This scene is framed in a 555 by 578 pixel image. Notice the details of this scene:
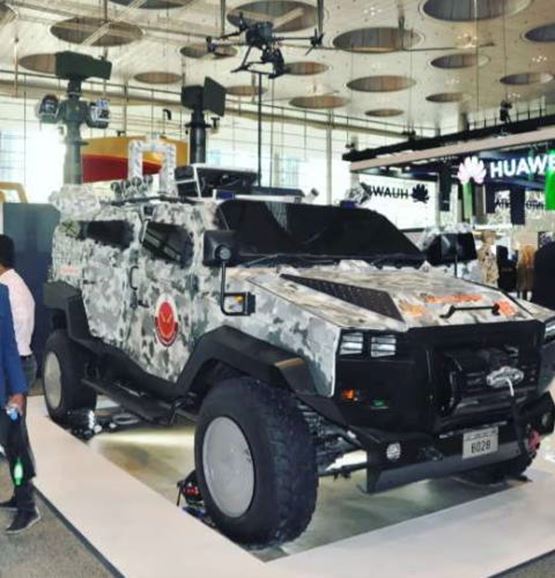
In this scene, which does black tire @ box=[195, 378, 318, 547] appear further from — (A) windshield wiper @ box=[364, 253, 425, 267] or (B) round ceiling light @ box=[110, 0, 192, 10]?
(B) round ceiling light @ box=[110, 0, 192, 10]

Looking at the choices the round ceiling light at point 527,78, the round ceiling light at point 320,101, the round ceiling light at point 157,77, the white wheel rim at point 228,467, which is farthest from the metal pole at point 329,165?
the white wheel rim at point 228,467

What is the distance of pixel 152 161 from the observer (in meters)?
11.1

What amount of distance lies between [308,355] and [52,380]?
3131 millimetres

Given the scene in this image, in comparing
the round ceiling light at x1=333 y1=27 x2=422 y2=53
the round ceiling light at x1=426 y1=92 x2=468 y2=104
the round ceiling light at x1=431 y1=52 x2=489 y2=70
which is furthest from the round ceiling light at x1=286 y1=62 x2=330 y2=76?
the round ceiling light at x1=426 y1=92 x2=468 y2=104

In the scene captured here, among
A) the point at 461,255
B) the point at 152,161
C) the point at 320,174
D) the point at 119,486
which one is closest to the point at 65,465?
the point at 119,486

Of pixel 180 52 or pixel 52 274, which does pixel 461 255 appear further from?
pixel 180 52

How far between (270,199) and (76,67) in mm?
4759

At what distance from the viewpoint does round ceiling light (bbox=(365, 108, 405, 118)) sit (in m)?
21.3

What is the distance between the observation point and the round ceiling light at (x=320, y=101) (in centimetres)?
1980

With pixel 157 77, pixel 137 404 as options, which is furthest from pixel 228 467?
pixel 157 77

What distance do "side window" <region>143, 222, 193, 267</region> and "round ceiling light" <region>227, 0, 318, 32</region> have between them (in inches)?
314

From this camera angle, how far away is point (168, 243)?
14.4ft

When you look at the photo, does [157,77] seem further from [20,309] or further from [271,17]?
[20,309]

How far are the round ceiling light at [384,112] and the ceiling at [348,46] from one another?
5.0 inches
